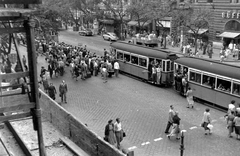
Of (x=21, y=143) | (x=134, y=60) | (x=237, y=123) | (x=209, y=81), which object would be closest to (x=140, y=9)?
(x=134, y=60)

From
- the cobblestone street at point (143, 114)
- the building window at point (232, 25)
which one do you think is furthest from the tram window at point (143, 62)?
the building window at point (232, 25)

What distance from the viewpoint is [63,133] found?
1360 centimetres

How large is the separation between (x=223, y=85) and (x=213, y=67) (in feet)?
3.74

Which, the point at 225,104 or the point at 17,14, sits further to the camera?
the point at 225,104

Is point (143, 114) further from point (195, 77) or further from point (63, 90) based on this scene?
point (63, 90)

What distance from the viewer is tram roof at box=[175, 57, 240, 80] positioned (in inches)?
658

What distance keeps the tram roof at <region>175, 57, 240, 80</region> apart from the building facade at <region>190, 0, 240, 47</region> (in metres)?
17.6

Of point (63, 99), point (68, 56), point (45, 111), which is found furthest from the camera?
point (68, 56)

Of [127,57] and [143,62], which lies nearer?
[143,62]

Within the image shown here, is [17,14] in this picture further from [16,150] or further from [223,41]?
[223,41]

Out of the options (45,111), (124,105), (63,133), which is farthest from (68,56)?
(63,133)

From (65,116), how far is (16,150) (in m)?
3.21

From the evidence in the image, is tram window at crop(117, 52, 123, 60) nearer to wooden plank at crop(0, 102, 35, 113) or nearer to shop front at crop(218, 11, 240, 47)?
shop front at crop(218, 11, 240, 47)

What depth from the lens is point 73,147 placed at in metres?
11.7
